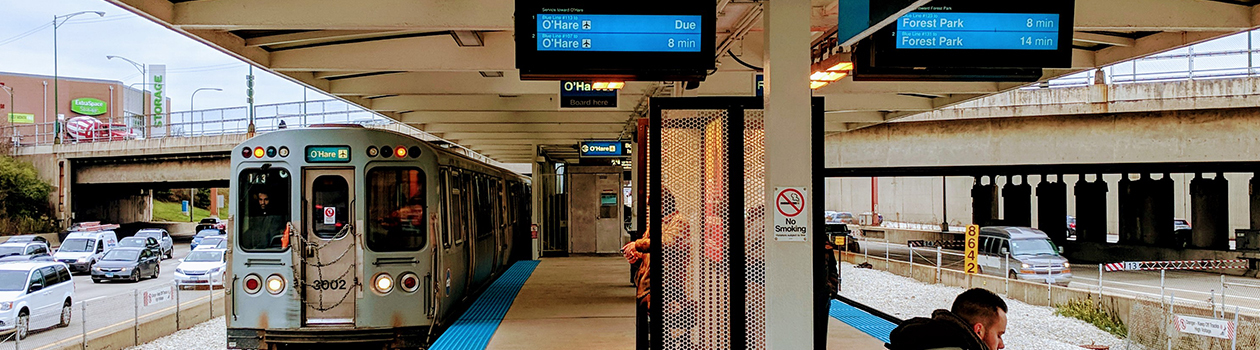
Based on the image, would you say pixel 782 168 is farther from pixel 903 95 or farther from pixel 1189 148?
pixel 1189 148

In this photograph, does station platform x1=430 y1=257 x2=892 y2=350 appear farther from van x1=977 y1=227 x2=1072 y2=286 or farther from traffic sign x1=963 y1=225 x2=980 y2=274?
van x1=977 y1=227 x2=1072 y2=286

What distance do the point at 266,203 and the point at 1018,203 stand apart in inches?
1317

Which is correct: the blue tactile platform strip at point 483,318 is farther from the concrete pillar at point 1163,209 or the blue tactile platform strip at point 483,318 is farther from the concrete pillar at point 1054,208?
the concrete pillar at point 1054,208

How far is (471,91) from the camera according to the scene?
1261cm

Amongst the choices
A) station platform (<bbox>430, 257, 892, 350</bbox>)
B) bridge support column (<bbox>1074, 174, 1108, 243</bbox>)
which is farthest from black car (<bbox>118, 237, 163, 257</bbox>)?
bridge support column (<bbox>1074, 174, 1108, 243</bbox>)

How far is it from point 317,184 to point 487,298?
4.34 m

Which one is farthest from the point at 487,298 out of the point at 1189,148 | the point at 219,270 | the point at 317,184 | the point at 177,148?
the point at 177,148

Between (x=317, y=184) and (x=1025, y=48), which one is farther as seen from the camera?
(x=317, y=184)

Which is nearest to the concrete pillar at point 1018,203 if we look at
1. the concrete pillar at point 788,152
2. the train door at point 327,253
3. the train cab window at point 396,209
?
the train cab window at point 396,209

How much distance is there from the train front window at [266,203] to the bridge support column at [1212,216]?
89.5 feet

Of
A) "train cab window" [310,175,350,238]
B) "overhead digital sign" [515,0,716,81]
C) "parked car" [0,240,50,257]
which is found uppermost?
"overhead digital sign" [515,0,716,81]

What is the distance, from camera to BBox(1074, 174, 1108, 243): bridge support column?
32.6 metres

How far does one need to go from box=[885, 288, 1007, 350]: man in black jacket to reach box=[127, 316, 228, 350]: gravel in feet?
39.8

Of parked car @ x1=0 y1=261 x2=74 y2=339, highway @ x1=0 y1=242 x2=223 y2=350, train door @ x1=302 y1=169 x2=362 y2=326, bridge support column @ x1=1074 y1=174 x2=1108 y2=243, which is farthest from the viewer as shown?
bridge support column @ x1=1074 y1=174 x2=1108 y2=243
